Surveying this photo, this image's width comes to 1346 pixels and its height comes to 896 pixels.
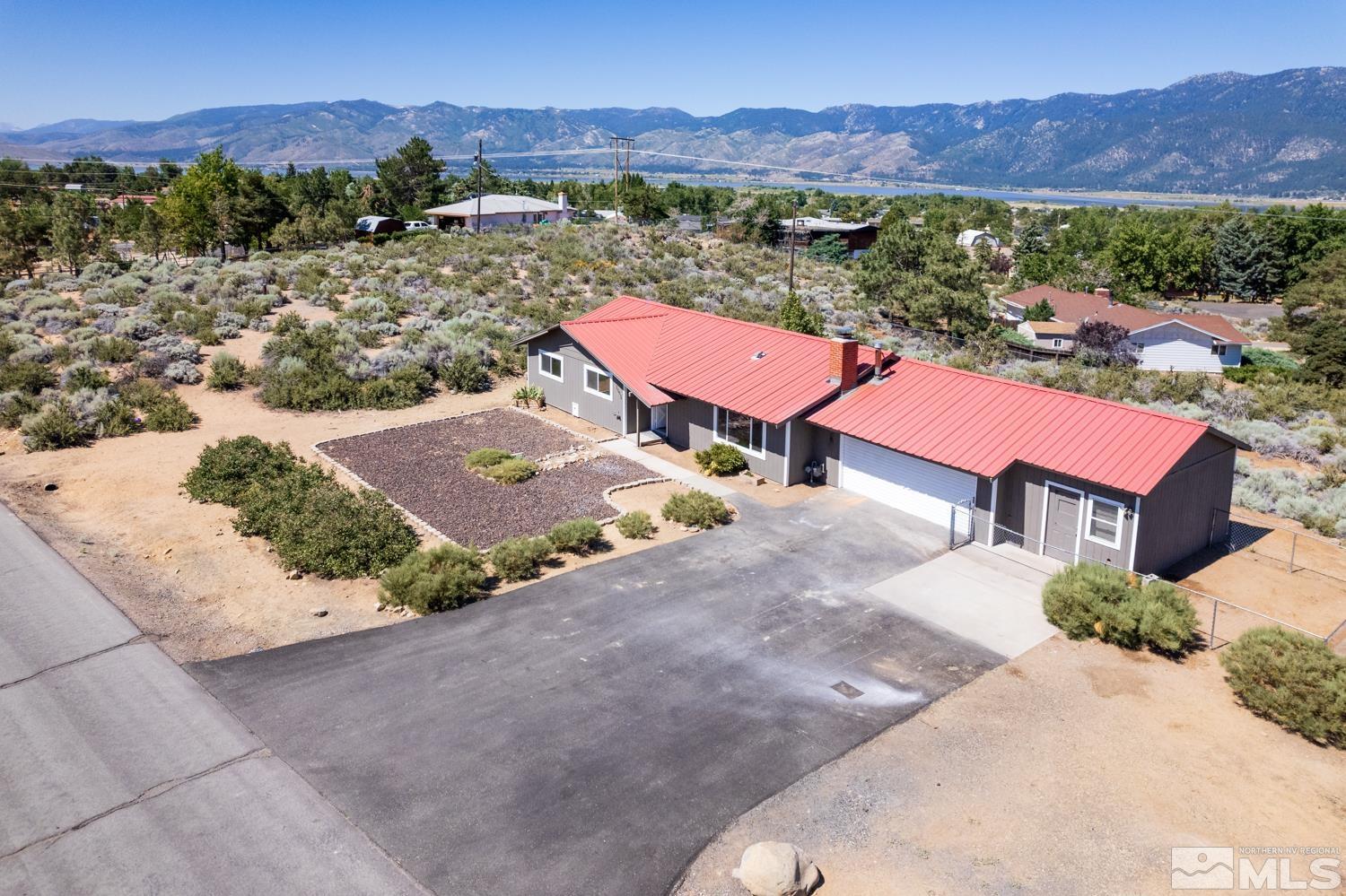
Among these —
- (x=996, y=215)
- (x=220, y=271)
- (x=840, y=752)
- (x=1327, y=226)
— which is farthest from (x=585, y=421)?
(x=996, y=215)

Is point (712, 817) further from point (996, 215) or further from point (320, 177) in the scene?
point (996, 215)

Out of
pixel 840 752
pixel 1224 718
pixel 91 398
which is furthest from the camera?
pixel 91 398

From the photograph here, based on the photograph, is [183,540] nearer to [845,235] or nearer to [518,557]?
[518,557]

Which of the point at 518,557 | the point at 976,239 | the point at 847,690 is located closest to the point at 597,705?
the point at 847,690

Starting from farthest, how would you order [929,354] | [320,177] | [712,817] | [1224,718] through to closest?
[320,177] < [929,354] < [1224,718] < [712,817]

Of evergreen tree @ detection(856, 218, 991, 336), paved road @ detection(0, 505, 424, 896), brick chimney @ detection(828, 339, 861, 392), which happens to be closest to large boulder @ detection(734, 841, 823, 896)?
paved road @ detection(0, 505, 424, 896)

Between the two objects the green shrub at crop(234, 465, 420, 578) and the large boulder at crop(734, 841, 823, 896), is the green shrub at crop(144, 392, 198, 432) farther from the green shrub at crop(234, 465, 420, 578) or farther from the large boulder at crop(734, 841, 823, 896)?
the large boulder at crop(734, 841, 823, 896)
